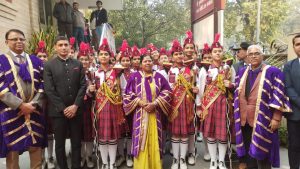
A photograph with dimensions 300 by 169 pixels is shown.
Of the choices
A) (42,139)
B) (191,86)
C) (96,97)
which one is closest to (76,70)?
(96,97)

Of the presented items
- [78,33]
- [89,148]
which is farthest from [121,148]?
[78,33]

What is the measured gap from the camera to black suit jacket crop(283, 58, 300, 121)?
12.0 feet

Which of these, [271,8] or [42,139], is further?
[271,8]

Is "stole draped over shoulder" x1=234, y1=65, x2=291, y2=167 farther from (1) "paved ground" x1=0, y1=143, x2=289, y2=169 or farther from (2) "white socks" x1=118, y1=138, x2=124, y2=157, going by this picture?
(2) "white socks" x1=118, y1=138, x2=124, y2=157

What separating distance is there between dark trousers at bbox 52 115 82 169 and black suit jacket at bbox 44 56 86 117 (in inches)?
4.8

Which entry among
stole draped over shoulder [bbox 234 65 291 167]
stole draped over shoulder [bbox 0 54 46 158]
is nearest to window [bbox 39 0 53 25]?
stole draped over shoulder [bbox 0 54 46 158]

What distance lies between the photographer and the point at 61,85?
13.3ft

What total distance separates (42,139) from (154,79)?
1.86 m

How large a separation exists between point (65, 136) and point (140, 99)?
1.22 metres

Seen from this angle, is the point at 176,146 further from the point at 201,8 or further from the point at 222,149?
the point at 201,8

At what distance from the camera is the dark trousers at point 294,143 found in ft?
12.3

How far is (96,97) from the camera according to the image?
445 centimetres

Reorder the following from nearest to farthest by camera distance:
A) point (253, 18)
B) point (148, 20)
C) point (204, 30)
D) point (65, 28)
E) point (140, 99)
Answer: point (140, 99), point (204, 30), point (65, 28), point (253, 18), point (148, 20)

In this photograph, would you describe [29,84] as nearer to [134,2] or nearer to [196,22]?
[196,22]
